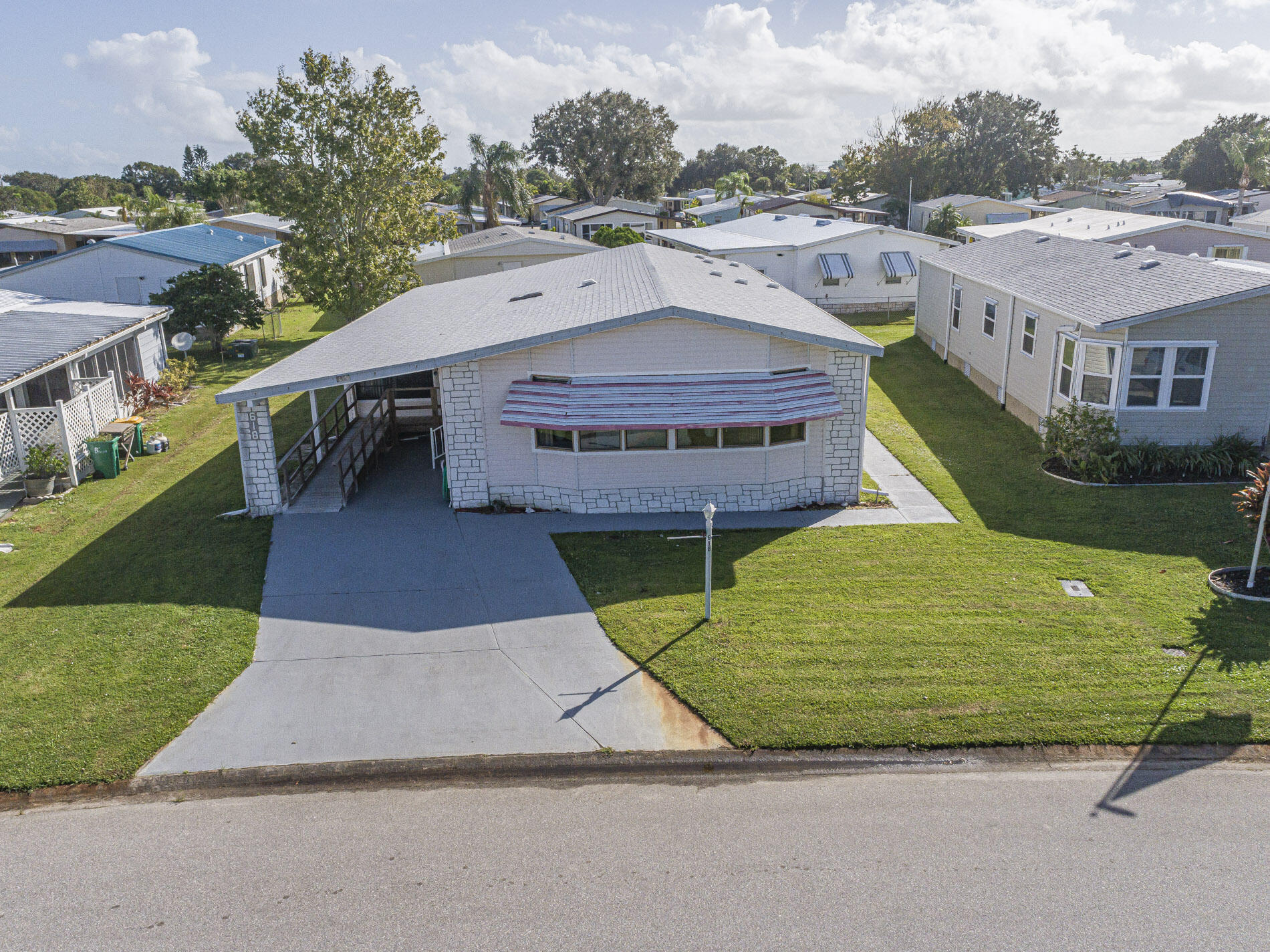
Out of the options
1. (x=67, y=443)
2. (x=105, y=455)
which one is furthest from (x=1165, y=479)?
(x=67, y=443)

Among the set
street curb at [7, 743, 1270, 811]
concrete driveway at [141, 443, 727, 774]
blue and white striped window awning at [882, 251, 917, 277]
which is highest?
blue and white striped window awning at [882, 251, 917, 277]

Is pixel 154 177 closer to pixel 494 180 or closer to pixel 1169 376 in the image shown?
pixel 494 180

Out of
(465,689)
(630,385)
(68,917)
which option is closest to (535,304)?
(630,385)

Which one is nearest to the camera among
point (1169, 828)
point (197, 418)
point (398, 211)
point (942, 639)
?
point (1169, 828)

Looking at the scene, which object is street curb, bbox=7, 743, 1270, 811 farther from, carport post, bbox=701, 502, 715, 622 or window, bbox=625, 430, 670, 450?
window, bbox=625, 430, 670, 450

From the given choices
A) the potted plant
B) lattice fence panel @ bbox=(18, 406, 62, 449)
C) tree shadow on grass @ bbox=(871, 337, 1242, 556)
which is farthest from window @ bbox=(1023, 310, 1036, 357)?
lattice fence panel @ bbox=(18, 406, 62, 449)

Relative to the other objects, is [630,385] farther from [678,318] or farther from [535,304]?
[535,304]
